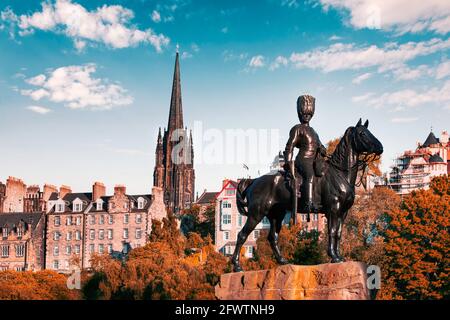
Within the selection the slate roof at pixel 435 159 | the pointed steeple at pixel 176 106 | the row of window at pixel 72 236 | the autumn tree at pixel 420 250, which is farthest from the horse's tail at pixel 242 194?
the pointed steeple at pixel 176 106

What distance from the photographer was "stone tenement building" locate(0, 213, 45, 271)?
85188mm

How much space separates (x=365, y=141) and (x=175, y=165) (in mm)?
131415

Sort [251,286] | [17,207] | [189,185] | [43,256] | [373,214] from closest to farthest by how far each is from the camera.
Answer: [251,286] < [373,214] < [43,256] < [17,207] < [189,185]

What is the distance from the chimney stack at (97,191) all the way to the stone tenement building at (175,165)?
152 feet

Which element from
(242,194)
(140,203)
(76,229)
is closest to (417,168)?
(140,203)

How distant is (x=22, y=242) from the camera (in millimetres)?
85625

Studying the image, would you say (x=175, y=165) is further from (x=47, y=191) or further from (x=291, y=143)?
(x=291, y=143)

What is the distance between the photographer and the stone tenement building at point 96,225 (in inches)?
3378

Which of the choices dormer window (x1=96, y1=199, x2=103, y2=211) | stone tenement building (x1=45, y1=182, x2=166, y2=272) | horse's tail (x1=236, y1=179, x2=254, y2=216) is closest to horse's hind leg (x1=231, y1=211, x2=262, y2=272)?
horse's tail (x1=236, y1=179, x2=254, y2=216)
